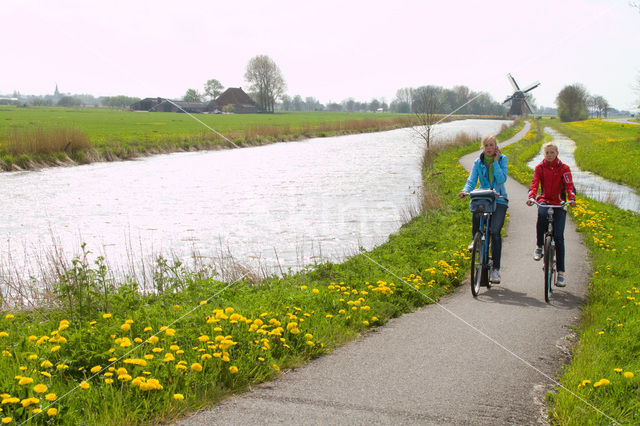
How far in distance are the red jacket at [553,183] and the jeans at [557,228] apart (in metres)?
0.15

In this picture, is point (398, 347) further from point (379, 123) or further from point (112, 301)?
point (379, 123)

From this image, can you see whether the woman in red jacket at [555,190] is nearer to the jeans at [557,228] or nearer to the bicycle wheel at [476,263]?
the jeans at [557,228]

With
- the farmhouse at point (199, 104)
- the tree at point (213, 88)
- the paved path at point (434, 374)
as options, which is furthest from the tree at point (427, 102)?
the tree at point (213, 88)

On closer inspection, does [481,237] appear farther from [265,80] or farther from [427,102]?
[427,102]

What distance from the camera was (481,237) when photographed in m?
7.17

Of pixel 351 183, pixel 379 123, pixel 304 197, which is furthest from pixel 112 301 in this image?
pixel 379 123

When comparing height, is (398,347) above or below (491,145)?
below

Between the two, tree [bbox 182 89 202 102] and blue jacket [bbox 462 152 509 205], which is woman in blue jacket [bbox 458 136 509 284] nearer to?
blue jacket [bbox 462 152 509 205]

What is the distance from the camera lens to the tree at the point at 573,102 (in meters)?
113

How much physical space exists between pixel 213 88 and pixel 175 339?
10.6 ft

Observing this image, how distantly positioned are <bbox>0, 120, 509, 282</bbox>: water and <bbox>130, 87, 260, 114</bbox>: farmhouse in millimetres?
3219

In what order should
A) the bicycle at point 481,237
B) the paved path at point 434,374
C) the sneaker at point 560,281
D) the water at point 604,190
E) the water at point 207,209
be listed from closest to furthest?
the paved path at point 434,374 → the bicycle at point 481,237 → the sneaker at point 560,281 → the water at point 207,209 → the water at point 604,190

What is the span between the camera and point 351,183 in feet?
78.0

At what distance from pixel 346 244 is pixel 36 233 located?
7.79 meters
